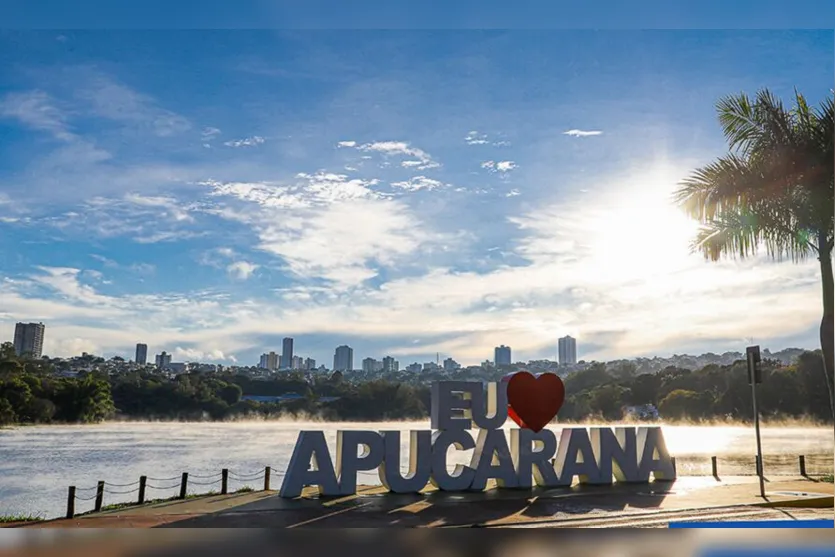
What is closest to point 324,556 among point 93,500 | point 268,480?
Answer: point 93,500

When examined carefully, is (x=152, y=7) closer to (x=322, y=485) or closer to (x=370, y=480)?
(x=322, y=485)

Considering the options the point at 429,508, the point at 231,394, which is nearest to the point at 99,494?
the point at 429,508

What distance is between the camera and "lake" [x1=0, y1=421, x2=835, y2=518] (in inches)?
399

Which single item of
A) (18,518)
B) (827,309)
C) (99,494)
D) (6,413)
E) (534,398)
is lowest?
(18,518)

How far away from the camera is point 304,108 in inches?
435

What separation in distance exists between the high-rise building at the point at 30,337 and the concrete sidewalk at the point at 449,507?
6446 mm

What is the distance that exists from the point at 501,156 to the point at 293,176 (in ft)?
10.9

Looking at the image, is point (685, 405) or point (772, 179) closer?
point (772, 179)

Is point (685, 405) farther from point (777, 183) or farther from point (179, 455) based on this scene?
point (179, 455)

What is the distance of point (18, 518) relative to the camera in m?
8.85

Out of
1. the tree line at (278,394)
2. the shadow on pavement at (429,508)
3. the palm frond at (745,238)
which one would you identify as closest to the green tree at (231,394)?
the tree line at (278,394)

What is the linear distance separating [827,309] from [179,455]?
1142cm

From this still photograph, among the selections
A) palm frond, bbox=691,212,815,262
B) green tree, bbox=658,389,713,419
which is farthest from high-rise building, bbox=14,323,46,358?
green tree, bbox=658,389,713,419

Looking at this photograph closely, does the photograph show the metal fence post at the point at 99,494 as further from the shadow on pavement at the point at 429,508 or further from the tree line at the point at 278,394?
the tree line at the point at 278,394
